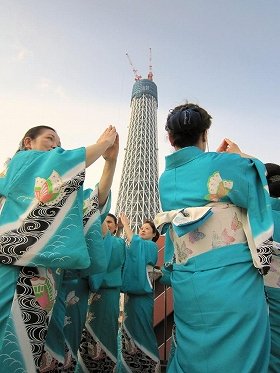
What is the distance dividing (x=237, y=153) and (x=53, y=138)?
857 millimetres

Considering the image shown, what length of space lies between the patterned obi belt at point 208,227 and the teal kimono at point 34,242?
39cm

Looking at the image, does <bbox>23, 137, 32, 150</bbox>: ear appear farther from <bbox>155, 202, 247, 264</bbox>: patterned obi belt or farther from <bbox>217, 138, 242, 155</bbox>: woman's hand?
<bbox>217, 138, 242, 155</bbox>: woman's hand

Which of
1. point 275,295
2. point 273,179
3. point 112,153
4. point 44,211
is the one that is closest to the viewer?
point 44,211

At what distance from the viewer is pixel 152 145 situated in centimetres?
3188

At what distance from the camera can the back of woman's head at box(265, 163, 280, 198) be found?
6.09 feet

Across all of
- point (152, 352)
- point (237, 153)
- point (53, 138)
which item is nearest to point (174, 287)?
point (237, 153)

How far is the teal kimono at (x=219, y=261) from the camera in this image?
3.68 feet

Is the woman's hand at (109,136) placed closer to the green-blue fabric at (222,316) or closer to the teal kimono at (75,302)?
the teal kimono at (75,302)

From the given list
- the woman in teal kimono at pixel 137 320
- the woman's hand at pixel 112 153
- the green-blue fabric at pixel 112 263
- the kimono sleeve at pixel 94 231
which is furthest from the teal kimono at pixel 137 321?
the woman's hand at pixel 112 153

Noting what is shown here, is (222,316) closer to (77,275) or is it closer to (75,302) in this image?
(77,275)

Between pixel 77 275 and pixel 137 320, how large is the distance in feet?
4.10

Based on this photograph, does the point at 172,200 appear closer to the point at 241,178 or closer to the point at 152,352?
the point at 241,178

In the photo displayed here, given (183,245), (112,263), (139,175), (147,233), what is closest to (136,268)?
(112,263)

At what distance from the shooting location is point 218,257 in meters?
1.23
